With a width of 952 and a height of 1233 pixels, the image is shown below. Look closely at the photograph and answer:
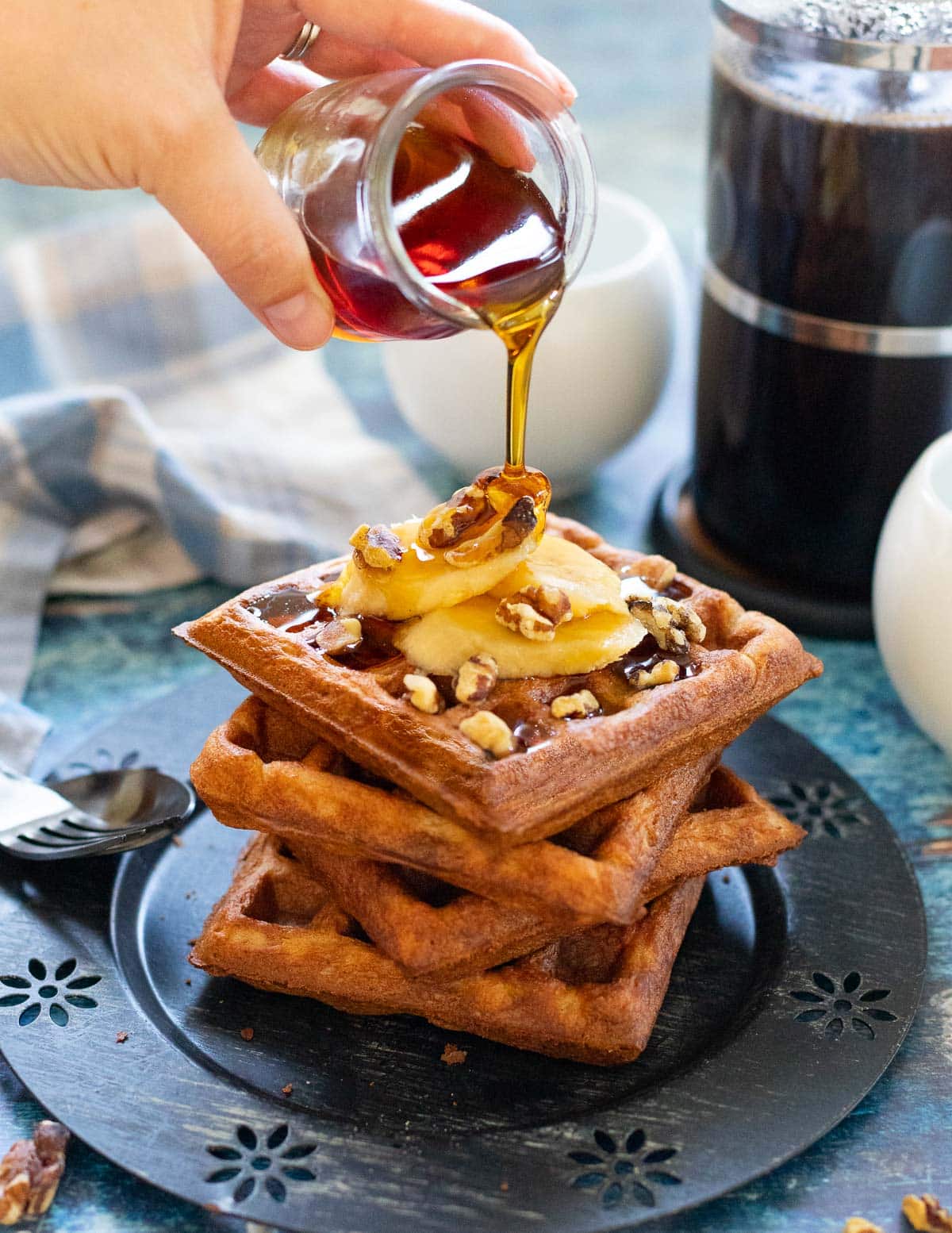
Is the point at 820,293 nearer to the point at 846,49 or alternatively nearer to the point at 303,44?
the point at 846,49

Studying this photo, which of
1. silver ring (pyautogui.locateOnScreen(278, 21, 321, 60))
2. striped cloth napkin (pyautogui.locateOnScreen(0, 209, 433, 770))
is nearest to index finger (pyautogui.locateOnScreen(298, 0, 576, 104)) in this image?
silver ring (pyautogui.locateOnScreen(278, 21, 321, 60))

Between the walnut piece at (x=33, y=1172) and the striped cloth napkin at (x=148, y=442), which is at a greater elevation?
the striped cloth napkin at (x=148, y=442)

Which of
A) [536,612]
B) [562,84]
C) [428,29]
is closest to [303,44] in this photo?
[428,29]

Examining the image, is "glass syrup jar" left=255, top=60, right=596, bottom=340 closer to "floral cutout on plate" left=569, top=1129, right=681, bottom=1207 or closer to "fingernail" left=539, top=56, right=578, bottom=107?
"fingernail" left=539, top=56, right=578, bottom=107

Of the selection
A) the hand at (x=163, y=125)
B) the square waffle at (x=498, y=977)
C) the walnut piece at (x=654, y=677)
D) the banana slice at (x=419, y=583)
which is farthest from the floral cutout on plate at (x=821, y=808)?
the hand at (x=163, y=125)

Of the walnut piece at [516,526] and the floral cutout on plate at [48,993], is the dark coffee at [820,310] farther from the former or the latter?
the floral cutout on plate at [48,993]
